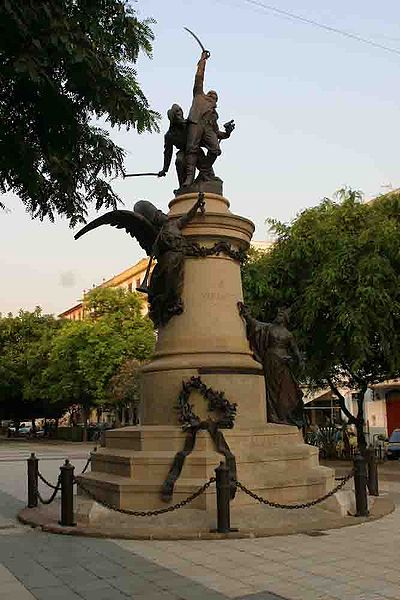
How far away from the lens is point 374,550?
8344 mm

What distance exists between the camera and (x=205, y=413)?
11430 mm

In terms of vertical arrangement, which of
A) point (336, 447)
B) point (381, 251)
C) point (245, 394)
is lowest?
point (336, 447)

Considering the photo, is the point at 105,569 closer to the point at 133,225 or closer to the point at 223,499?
the point at 223,499

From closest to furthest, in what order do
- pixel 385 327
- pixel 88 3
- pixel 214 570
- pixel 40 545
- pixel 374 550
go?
pixel 88 3 < pixel 214 570 < pixel 374 550 < pixel 40 545 < pixel 385 327

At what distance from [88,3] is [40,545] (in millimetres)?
6719

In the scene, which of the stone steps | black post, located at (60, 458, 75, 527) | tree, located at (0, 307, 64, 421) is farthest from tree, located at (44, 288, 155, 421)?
black post, located at (60, 458, 75, 527)

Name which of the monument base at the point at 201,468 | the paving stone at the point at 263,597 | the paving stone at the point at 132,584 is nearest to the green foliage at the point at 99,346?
the monument base at the point at 201,468

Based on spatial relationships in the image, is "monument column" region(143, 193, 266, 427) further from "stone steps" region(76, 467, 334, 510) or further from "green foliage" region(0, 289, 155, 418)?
"green foliage" region(0, 289, 155, 418)

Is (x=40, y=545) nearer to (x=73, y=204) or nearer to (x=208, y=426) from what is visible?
(x=208, y=426)

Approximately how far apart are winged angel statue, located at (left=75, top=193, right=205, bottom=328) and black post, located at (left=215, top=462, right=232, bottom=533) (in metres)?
3.83

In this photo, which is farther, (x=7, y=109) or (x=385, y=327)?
(x=385, y=327)

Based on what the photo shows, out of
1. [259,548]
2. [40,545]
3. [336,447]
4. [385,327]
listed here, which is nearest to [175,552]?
[259,548]

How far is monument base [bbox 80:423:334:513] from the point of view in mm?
10359

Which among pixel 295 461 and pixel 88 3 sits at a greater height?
pixel 88 3
